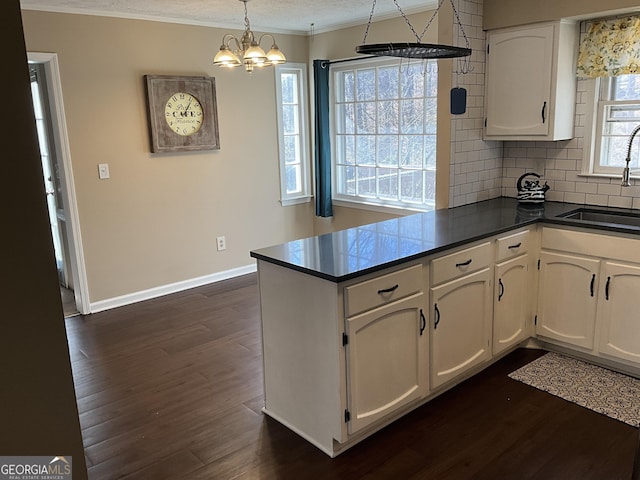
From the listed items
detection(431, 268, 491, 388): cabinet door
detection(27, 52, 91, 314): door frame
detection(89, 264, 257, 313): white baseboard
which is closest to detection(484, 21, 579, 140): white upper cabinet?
detection(431, 268, 491, 388): cabinet door

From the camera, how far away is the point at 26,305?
1038 mm

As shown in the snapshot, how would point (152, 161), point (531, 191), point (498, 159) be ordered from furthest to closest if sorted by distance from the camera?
point (152, 161), point (498, 159), point (531, 191)

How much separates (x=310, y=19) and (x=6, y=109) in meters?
4.03

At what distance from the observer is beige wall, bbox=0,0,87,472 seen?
38.3 inches

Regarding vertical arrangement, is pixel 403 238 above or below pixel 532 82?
below

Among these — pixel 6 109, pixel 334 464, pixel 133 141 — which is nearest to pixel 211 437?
pixel 334 464

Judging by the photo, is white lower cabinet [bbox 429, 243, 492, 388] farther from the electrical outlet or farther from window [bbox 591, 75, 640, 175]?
the electrical outlet

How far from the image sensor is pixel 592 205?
3.47 m

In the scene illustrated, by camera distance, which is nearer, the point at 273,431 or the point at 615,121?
the point at 273,431

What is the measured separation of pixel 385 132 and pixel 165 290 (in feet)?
8.08

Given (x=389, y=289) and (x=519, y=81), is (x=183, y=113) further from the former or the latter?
(x=389, y=289)

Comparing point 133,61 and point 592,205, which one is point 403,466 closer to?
point 592,205

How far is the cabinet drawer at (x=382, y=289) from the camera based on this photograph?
2215 mm

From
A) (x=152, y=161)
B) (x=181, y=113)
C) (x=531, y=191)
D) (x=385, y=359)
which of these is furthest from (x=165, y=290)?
(x=531, y=191)
